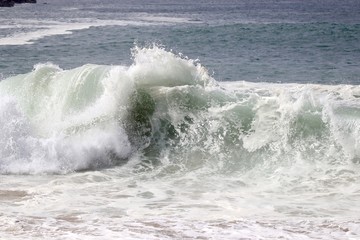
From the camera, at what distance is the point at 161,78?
1161 centimetres

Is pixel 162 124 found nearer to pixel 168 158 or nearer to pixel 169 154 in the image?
pixel 169 154

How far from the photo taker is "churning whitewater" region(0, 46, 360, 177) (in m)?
9.66

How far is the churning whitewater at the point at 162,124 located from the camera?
380 inches

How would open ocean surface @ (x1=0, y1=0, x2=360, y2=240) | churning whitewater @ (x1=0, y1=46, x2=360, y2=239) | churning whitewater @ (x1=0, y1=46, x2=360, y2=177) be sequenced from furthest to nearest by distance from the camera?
churning whitewater @ (x1=0, y1=46, x2=360, y2=177) < churning whitewater @ (x1=0, y1=46, x2=360, y2=239) < open ocean surface @ (x1=0, y1=0, x2=360, y2=240)

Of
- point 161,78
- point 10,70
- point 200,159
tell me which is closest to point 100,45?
point 10,70

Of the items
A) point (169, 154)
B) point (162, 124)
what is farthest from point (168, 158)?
point (162, 124)

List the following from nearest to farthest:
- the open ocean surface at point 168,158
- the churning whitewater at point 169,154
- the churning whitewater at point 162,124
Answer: the open ocean surface at point 168,158 → the churning whitewater at point 169,154 → the churning whitewater at point 162,124

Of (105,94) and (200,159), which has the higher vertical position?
(105,94)

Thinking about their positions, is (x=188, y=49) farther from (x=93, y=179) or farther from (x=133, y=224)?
(x=133, y=224)

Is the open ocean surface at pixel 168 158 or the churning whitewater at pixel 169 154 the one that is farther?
the churning whitewater at pixel 169 154

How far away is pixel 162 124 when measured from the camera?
10.9 m

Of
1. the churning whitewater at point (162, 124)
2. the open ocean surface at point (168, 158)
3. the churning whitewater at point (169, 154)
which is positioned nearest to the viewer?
the open ocean surface at point (168, 158)

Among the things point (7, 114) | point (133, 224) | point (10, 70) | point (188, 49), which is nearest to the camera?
point (133, 224)

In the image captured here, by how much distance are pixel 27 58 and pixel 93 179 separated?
19.3m
